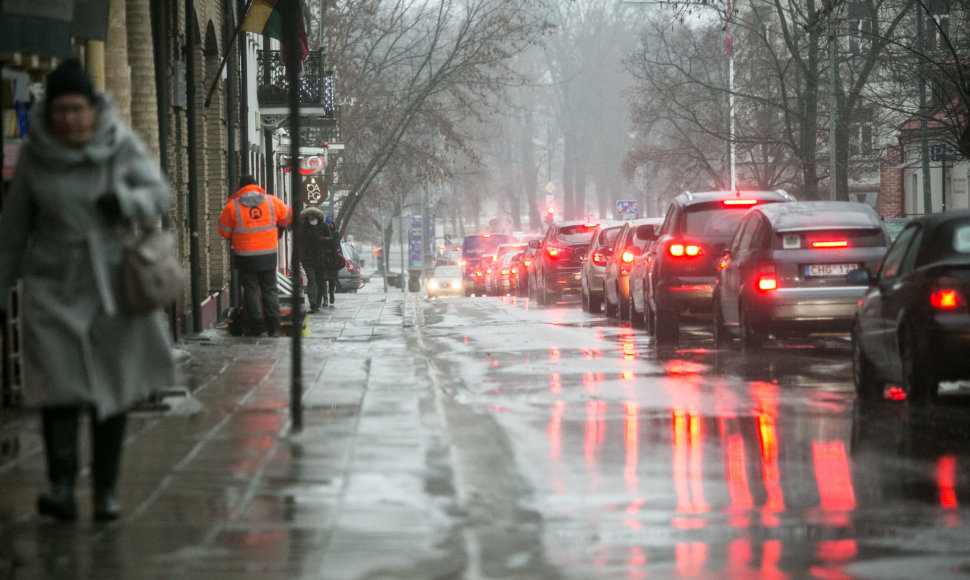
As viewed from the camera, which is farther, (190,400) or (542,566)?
(190,400)

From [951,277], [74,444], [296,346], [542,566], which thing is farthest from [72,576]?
[951,277]

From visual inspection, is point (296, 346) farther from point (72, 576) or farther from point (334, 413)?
point (72, 576)

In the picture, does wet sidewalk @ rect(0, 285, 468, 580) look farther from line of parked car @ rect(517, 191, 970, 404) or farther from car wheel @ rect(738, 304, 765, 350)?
car wheel @ rect(738, 304, 765, 350)

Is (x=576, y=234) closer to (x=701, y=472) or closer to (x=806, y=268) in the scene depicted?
(x=806, y=268)

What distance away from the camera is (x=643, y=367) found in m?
14.9

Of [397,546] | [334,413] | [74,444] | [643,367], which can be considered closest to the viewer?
[397,546]

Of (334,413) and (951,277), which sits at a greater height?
(951,277)

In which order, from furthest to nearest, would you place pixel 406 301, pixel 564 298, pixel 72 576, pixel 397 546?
pixel 564 298 < pixel 406 301 < pixel 397 546 < pixel 72 576

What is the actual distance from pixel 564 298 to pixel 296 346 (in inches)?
1163

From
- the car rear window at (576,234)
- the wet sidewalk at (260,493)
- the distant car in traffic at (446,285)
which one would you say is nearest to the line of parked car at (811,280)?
the wet sidewalk at (260,493)

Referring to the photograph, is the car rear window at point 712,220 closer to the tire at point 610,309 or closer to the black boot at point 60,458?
the tire at point 610,309

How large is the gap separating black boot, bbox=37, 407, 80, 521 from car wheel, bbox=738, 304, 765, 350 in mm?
10434

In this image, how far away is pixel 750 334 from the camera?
16.4 m

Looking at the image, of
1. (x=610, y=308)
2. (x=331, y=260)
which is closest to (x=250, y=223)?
(x=610, y=308)
